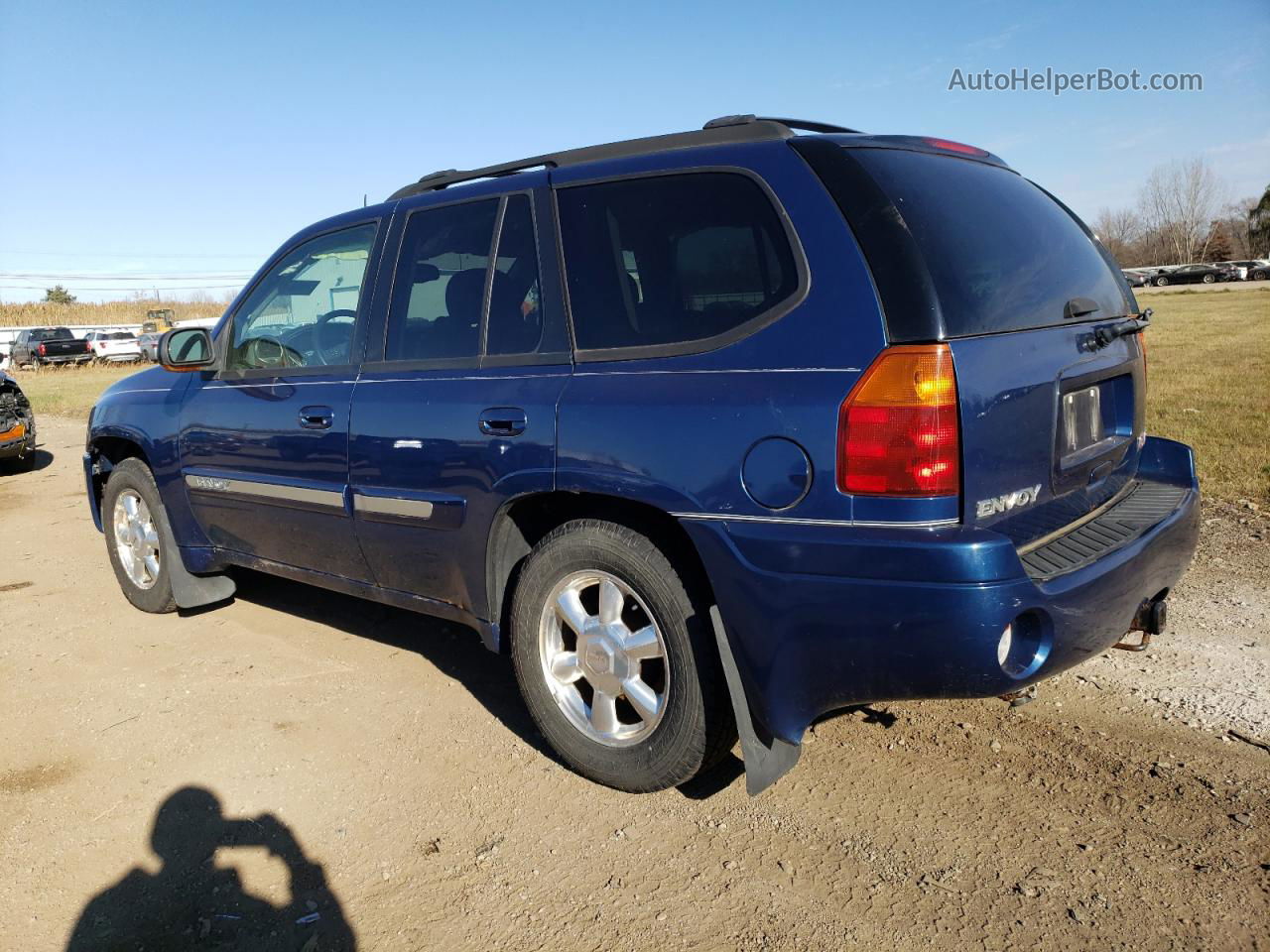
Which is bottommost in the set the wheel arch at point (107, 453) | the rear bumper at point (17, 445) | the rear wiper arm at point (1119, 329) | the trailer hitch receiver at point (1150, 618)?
the trailer hitch receiver at point (1150, 618)

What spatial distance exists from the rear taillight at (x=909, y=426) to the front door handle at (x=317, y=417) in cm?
224

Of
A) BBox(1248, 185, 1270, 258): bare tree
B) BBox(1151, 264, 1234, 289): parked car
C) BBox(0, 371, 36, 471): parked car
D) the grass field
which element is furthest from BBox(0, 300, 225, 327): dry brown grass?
BBox(1248, 185, 1270, 258): bare tree

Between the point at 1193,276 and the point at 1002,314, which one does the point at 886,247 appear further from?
the point at 1193,276

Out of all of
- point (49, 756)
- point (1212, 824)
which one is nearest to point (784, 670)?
point (1212, 824)

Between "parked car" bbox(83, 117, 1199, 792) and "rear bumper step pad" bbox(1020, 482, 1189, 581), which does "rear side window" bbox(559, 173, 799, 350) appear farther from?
"rear bumper step pad" bbox(1020, 482, 1189, 581)

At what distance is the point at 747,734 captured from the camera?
8.98 ft

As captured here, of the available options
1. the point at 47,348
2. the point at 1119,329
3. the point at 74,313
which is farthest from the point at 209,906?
the point at 74,313

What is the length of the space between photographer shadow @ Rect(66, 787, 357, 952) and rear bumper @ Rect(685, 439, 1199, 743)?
4.32 ft

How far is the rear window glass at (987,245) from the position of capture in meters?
2.55

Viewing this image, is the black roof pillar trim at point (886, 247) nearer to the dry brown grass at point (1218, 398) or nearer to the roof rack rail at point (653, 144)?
the roof rack rail at point (653, 144)

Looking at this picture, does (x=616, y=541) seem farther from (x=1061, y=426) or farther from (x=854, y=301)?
(x=1061, y=426)

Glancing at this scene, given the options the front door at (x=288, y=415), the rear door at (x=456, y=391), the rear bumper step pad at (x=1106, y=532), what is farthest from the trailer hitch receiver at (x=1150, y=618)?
the front door at (x=288, y=415)

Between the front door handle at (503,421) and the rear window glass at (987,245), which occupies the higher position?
the rear window glass at (987,245)

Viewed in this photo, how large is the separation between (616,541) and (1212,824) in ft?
6.11
